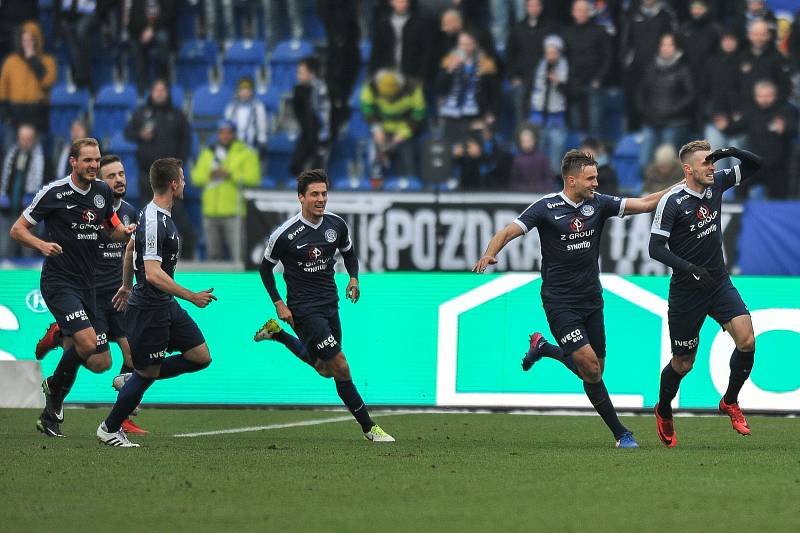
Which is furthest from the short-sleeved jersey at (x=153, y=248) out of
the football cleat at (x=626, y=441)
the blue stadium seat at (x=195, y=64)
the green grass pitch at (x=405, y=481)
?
the blue stadium seat at (x=195, y=64)

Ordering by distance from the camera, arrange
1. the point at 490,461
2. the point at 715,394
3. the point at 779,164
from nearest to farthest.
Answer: the point at 490,461
the point at 715,394
the point at 779,164

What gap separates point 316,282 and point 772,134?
9018 mm

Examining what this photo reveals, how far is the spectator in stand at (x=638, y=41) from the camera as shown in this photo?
746 inches

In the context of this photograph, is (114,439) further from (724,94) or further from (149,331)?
(724,94)

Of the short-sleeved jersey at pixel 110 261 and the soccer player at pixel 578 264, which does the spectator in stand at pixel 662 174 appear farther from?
the short-sleeved jersey at pixel 110 261

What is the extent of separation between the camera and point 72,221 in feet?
36.3

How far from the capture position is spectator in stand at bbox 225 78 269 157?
20.0 m

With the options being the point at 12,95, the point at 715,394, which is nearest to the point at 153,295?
Result: the point at 715,394

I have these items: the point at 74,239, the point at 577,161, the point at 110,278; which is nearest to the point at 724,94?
the point at 577,161

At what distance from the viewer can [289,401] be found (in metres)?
13.8

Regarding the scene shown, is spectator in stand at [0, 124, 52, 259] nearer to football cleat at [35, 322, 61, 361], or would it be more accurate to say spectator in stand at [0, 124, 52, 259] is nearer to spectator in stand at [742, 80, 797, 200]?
football cleat at [35, 322, 61, 361]

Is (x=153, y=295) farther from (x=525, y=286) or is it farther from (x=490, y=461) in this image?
(x=525, y=286)

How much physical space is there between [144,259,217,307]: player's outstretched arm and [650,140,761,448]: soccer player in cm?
330

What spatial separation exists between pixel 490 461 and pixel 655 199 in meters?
2.56
